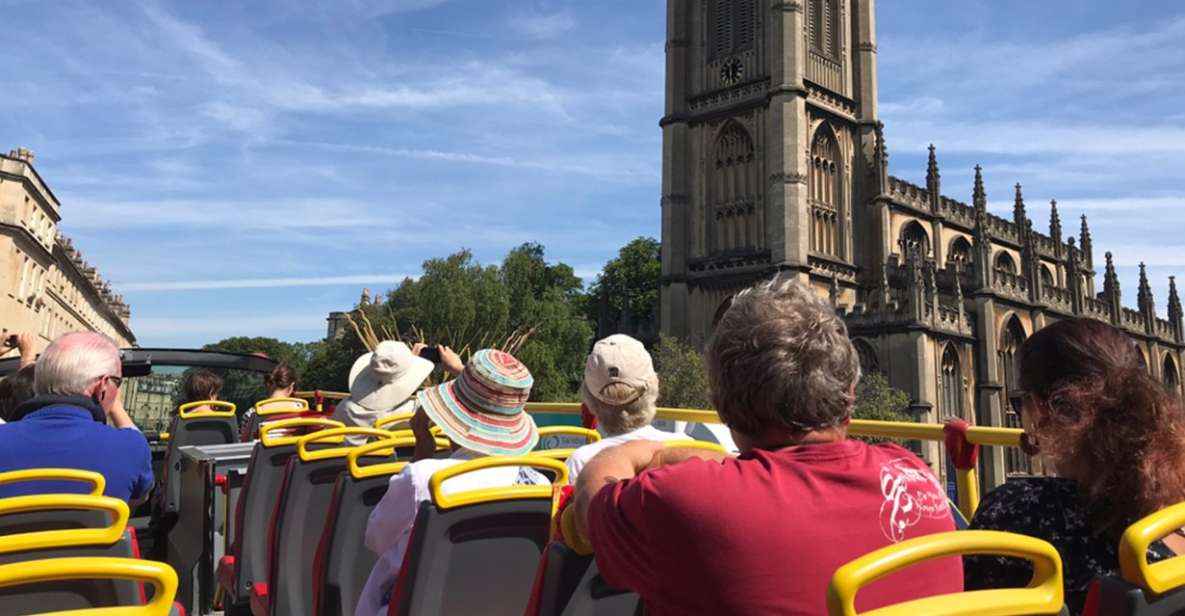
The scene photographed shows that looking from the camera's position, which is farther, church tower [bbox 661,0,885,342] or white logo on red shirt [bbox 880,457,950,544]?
church tower [bbox 661,0,885,342]

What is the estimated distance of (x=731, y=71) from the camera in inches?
1519

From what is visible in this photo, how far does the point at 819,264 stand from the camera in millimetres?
36469

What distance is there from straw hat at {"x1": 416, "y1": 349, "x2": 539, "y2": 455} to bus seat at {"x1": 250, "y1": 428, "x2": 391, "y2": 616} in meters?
0.67

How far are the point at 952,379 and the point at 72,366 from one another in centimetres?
3651

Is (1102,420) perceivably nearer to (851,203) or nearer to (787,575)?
(787,575)

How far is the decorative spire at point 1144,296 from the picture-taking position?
5281cm

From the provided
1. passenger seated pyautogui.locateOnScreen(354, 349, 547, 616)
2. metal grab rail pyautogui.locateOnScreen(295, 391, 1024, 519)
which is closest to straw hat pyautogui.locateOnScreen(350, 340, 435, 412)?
metal grab rail pyautogui.locateOnScreen(295, 391, 1024, 519)

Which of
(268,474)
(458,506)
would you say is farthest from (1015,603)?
(268,474)

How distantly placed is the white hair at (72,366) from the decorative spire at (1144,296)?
6168cm

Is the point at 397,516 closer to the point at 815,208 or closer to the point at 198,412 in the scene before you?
the point at 198,412

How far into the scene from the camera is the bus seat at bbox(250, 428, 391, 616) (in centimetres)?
349

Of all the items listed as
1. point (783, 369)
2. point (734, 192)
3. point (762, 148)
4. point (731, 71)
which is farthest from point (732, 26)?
point (783, 369)

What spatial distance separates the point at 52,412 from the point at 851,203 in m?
38.0

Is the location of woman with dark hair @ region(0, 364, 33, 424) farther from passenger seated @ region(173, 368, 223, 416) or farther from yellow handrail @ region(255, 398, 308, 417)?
passenger seated @ region(173, 368, 223, 416)
